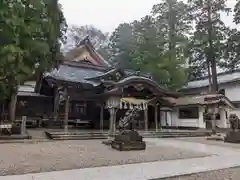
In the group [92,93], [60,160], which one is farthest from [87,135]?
[60,160]

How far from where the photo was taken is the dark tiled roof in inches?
677

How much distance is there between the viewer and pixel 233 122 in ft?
41.5

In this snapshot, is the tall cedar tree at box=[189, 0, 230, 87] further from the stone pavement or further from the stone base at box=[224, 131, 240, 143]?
the stone pavement

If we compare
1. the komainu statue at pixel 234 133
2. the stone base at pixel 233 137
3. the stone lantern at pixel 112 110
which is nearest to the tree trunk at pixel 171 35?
the komainu statue at pixel 234 133

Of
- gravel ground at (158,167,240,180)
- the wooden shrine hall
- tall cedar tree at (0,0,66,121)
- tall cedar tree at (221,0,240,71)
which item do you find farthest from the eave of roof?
gravel ground at (158,167,240,180)

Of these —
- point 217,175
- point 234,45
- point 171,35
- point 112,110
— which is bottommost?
point 217,175

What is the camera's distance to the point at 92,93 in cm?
1809

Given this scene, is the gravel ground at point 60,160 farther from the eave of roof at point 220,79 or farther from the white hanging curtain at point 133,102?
the eave of roof at point 220,79

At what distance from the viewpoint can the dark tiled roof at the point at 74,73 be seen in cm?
1720

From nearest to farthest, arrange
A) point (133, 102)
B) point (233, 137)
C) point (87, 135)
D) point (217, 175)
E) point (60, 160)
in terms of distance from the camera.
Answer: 1. point (217, 175)
2. point (60, 160)
3. point (233, 137)
4. point (87, 135)
5. point (133, 102)

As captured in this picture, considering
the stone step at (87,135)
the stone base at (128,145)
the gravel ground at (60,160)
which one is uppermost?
the stone step at (87,135)

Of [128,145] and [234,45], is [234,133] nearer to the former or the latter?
[128,145]

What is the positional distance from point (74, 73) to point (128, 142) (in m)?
11.3

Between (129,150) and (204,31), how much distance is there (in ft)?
68.0
